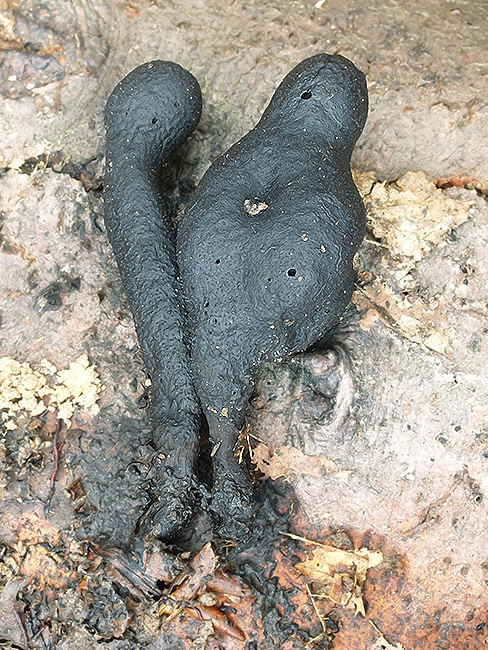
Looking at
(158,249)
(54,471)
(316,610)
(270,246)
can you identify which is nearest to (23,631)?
(54,471)

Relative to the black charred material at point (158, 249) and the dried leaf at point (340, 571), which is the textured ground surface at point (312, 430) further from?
the black charred material at point (158, 249)

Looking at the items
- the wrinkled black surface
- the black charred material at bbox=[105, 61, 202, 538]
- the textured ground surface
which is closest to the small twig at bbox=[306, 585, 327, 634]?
the textured ground surface

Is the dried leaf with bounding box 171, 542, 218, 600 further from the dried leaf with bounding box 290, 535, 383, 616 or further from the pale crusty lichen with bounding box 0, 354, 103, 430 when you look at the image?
the pale crusty lichen with bounding box 0, 354, 103, 430

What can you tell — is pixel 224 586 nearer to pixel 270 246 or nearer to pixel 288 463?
pixel 288 463

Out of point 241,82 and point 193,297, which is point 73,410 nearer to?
point 193,297

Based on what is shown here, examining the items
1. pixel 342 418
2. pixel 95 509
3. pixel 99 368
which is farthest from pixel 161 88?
pixel 95 509

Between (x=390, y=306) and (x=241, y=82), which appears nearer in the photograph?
(x=390, y=306)

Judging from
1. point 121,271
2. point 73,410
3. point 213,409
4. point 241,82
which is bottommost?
point 73,410
